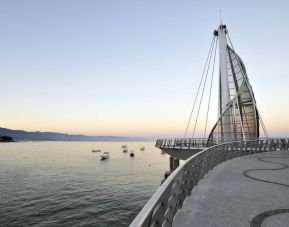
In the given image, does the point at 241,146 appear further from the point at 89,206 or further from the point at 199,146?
the point at 89,206

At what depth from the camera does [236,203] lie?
794 centimetres

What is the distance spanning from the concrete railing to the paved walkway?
0.37 meters

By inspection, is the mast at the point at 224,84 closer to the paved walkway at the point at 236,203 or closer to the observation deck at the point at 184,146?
the observation deck at the point at 184,146

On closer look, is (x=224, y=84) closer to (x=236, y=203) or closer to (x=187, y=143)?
(x=187, y=143)

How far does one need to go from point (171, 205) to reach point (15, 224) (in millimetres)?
31455

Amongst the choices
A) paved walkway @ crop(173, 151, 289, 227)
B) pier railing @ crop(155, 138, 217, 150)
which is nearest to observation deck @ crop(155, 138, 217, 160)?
pier railing @ crop(155, 138, 217, 150)

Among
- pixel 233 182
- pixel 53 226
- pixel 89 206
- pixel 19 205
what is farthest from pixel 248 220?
pixel 19 205

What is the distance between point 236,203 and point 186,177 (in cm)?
174

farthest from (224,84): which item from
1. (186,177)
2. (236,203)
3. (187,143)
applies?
(186,177)

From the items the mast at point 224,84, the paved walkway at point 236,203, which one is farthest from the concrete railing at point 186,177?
the mast at point 224,84

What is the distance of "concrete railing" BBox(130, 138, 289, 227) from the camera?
384 cm

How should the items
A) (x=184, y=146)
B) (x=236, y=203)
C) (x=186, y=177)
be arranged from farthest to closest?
1. (x=184, y=146)
2. (x=186, y=177)
3. (x=236, y=203)

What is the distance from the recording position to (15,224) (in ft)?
99.2

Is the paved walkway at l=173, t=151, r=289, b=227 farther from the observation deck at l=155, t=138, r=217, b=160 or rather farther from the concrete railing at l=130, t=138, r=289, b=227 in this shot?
the observation deck at l=155, t=138, r=217, b=160
